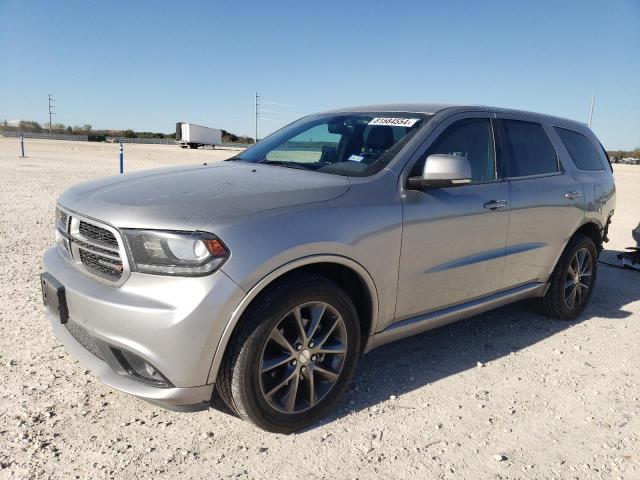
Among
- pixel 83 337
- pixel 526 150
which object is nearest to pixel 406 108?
pixel 526 150

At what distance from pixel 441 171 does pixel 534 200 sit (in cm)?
139

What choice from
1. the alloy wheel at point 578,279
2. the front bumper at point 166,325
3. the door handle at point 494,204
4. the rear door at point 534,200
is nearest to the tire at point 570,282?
the alloy wheel at point 578,279

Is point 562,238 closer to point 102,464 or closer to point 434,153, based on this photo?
point 434,153

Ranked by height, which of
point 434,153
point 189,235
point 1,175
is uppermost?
point 434,153

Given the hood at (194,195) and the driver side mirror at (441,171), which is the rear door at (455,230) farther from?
the hood at (194,195)

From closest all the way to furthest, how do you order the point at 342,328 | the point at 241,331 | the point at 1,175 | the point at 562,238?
1. the point at 241,331
2. the point at 342,328
3. the point at 562,238
4. the point at 1,175

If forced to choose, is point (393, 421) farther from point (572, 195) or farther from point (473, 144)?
point (572, 195)

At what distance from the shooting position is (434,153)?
3266 mm

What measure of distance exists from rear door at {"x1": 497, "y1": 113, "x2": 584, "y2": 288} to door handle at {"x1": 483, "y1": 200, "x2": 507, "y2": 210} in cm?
13

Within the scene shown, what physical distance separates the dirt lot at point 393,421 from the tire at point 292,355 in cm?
17

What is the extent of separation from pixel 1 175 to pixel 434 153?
15811mm

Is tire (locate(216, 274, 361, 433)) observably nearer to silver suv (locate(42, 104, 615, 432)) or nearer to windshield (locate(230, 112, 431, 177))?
silver suv (locate(42, 104, 615, 432))

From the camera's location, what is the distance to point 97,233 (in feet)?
8.28

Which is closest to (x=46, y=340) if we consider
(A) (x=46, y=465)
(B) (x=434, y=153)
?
(A) (x=46, y=465)
